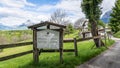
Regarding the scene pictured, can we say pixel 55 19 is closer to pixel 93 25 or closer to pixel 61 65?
pixel 93 25

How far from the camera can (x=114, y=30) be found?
186 feet

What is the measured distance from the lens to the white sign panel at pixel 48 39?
11188 millimetres

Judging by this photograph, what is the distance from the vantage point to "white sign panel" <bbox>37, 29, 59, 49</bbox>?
1119cm

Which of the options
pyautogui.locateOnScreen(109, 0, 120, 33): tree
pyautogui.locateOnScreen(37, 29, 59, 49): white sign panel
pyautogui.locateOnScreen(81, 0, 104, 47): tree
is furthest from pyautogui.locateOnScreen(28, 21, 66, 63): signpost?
pyautogui.locateOnScreen(109, 0, 120, 33): tree

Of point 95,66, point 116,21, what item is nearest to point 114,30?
point 116,21

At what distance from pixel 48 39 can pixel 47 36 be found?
0.51 ft

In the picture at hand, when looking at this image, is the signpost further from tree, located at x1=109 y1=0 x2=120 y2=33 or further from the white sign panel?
tree, located at x1=109 y1=0 x2=120 y2=33

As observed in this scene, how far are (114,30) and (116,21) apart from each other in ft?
9.09

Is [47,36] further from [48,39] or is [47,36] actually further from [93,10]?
[93,10]

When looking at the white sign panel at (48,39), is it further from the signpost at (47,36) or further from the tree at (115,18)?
the tree at (115,18)

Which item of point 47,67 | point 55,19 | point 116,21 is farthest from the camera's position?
point 55,19

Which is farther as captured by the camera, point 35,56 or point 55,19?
point 55,19

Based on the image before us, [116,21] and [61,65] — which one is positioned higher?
[116,21]

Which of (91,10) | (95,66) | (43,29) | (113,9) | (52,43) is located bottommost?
(95,66)
